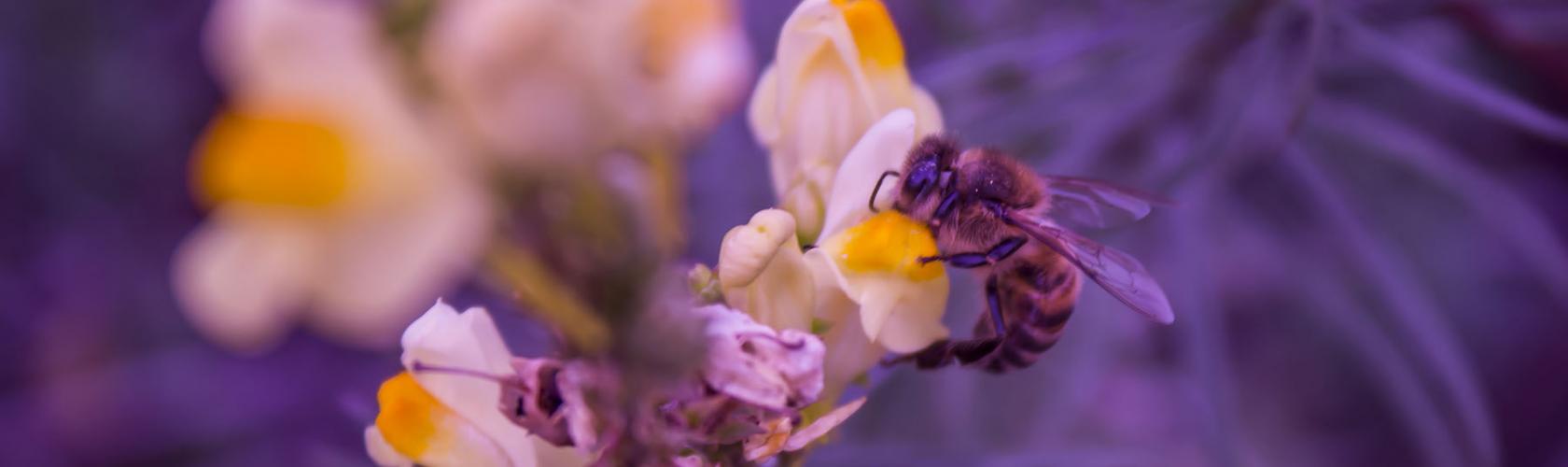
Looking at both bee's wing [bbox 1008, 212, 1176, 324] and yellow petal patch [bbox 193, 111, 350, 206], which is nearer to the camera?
yellow petal patch [bbox 193, 111, 350, 206]

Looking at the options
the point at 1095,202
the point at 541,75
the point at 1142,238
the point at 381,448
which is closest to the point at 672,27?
the point at 541,75

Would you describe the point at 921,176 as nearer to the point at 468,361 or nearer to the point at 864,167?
the point at 864,167

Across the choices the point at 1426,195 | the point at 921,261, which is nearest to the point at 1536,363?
the point at 1426,195

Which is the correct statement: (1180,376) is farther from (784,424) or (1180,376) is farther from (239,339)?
(239,339)

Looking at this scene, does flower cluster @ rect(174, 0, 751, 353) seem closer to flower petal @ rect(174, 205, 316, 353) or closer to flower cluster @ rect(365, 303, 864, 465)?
flower petal @ rect(174, 205, 316, 353)

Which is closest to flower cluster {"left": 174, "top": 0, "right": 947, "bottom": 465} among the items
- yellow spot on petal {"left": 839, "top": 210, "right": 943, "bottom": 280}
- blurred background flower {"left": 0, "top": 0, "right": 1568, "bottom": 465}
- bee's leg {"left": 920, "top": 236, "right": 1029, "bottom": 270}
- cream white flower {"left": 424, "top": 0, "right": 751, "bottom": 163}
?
cream white flower {"left": 424, "top": 0, "right": 751, "bottom": 163}

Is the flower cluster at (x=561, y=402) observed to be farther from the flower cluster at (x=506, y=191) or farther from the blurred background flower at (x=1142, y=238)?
the blurred background flower at (x=1142, y=238)
